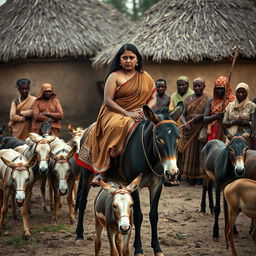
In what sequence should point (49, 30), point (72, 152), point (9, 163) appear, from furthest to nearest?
point (49, 30)
point (72, 152)
point (9, 163)

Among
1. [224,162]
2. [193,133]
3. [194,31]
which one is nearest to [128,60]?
[224,162]

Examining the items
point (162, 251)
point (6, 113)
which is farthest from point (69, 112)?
point (162, 251)

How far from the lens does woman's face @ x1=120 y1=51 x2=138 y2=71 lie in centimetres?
699

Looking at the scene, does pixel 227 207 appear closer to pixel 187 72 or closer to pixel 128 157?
pixel 128 157

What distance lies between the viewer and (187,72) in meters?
13.8

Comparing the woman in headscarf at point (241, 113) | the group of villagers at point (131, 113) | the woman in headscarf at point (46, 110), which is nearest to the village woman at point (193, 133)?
the group of villagers at point (131, 113)

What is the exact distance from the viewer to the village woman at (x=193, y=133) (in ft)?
38.3

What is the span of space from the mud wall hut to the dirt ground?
14.4ft

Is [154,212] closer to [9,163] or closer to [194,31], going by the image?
[9,163]

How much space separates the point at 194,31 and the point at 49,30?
4.98 m

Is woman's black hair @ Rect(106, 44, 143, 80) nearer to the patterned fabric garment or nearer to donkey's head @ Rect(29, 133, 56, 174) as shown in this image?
donkey's head @ Rect(29, 133, 56, 174)

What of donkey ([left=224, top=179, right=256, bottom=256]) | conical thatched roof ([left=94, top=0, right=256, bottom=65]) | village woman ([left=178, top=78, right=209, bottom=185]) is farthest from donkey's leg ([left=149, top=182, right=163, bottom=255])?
conical thatched roof ([left=94, top=0, right=256, bottom=65])

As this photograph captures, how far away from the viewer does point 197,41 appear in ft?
45.5

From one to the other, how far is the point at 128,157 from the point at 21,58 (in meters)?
9.89
